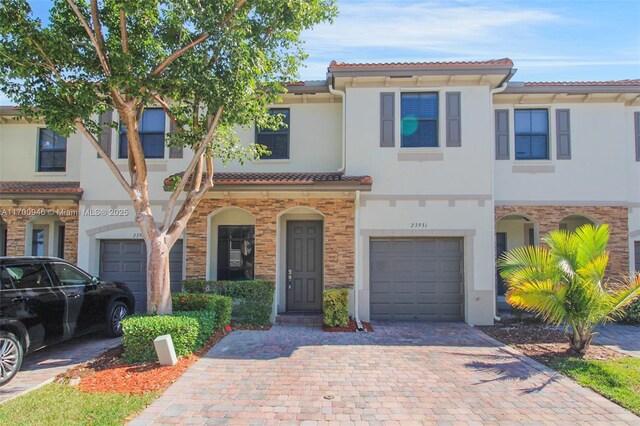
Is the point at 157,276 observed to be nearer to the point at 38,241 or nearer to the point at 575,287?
the point at 38,241

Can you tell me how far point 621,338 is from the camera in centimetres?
855

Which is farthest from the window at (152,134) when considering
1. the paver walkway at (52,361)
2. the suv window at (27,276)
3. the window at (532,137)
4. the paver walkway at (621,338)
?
the paver walkway at (621,338)

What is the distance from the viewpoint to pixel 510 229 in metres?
12.2

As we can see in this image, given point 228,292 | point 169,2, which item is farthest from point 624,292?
point 169,2

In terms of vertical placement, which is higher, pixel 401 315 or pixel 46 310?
pixel 46 310

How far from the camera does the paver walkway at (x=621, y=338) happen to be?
25.2 ft

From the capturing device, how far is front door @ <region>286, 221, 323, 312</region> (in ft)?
35.2

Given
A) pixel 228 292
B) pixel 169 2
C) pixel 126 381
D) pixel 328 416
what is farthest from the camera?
pixel 228 292

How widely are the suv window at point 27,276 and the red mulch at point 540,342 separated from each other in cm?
865

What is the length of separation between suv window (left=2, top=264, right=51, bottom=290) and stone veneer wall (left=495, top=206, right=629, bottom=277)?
407 inches

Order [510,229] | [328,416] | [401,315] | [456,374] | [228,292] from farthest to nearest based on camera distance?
1. [510,229]
2. [401,315]
3. [228,292]
4. [456,374]
5. [328,416]

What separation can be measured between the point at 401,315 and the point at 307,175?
4332 mm

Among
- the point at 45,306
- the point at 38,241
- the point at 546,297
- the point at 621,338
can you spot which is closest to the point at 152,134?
the point at 38,241

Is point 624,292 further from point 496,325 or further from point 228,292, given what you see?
point 228,292
